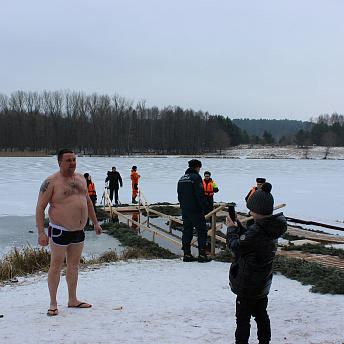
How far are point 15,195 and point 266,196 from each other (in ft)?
51.2

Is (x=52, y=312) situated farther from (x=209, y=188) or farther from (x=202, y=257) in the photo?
(x=209, y=188)

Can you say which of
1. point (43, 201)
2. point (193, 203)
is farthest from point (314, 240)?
point (43, 201)

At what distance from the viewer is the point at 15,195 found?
16078mm

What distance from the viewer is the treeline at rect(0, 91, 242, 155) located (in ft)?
245

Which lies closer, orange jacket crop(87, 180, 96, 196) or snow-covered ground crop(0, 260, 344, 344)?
snow-covered ground crop(0, 260, 344, 344)

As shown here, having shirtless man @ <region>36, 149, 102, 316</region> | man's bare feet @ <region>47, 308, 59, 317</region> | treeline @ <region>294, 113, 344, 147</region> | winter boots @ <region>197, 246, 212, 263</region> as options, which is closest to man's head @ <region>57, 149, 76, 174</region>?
shirtless man @ <region>36, 149, 102, 316</region>

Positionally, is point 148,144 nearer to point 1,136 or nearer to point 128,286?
point 1,136

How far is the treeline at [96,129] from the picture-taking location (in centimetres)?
7469

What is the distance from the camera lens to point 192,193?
6.08 m

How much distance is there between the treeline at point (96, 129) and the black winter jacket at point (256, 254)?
227ft

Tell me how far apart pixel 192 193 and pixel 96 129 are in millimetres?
74648

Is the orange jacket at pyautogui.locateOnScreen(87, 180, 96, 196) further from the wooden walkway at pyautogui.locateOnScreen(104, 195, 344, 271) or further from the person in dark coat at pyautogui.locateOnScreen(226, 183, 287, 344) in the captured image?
the person in dark coat at pyautogui.locateOnScreen(226, 183, 287, 344)

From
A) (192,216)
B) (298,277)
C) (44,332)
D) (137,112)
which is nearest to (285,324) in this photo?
(298,277)

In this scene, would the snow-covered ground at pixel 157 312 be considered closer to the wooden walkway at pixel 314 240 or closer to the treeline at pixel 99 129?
the wooden walkway at pixel 314 240
